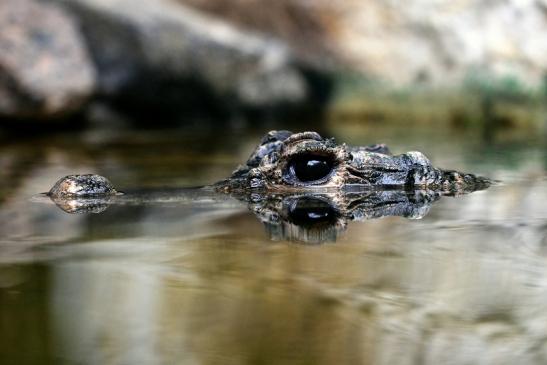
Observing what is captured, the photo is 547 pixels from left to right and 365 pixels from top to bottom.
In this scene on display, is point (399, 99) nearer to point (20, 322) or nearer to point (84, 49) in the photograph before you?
point (84, 49)

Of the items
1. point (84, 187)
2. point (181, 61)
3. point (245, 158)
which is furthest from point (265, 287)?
point (181, 61)

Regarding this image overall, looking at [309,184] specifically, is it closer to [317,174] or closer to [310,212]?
[317,174]

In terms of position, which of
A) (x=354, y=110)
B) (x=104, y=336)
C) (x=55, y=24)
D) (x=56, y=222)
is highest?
(x=55, y=24)

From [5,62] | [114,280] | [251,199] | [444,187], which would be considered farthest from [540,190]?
[5,62]

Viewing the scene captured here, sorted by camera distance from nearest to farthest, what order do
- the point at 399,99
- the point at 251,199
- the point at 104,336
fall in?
the point at 104,336 < the point at 251,199 < the point at 399,99

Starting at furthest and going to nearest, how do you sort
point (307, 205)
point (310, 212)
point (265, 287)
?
point (307, 205) → point (310, 212) → point (265, 287)

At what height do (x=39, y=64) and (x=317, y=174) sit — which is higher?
(x=39, y=64)

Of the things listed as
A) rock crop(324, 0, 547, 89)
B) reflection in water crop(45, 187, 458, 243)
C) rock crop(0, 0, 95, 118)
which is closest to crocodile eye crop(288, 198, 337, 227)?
reflection in water crop(45, 187, 458, 243)

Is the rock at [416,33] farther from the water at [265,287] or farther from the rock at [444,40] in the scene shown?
the water at [265,287]
